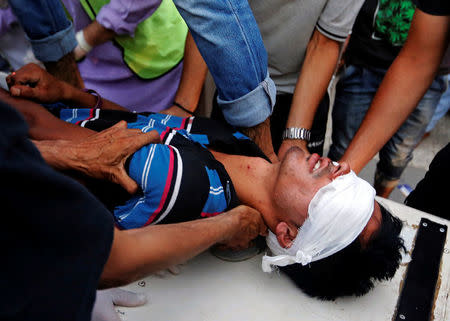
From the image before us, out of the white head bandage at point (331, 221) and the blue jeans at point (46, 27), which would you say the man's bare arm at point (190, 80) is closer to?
the blue jeans at point (46, 27)

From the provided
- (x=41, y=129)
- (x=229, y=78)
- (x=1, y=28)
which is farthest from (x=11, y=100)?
(x=229, y=78)

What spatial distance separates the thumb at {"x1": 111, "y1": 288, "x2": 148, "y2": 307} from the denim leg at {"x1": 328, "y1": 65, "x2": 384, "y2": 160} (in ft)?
5.41

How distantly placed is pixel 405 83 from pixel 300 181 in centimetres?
68

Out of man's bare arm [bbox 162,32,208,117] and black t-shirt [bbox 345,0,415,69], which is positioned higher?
black t-shirt [bbox 345,0,415,69]

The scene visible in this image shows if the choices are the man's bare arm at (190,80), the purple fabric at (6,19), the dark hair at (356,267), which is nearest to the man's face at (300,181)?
the dark hair at (356,267)

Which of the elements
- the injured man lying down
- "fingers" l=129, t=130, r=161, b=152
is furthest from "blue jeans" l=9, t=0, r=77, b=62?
"fingers" l=129, t=130, r=161, b=152

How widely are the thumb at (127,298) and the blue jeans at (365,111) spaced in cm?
166

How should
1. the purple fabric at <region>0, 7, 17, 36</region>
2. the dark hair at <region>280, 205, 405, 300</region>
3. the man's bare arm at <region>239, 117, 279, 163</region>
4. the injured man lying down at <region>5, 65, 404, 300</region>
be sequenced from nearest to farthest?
the injured man lying down at <region>5, 65, 404, 300</region> → the dark hair at <region>280, 205, 405, 300</region> → the man's bare arm at <region>239, 117, 279, 163</region> → the purple fabric at <region>0, 7, 17, 36</region>

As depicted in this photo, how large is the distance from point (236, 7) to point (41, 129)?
3.01ft

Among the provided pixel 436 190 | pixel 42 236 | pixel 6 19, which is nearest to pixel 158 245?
pixel 42 236

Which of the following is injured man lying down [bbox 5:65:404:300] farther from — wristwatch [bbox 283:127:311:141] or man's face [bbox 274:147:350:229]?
wristwatch [bbox 283:127:311:141]

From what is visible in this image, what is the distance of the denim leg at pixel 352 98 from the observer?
219cm

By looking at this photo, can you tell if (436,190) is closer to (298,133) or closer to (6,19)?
(298,133)

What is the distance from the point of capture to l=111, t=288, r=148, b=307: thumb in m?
1.34
